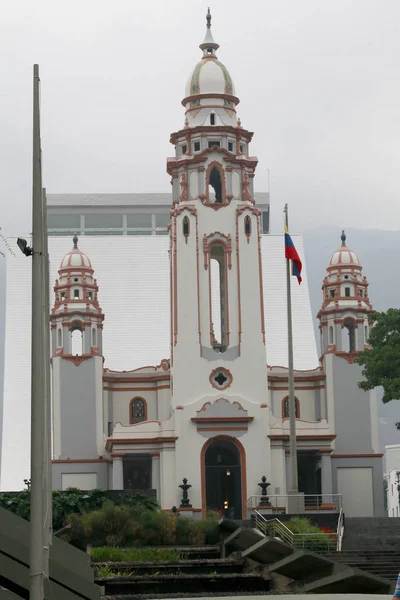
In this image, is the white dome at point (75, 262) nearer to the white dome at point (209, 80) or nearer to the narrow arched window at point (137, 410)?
the narrow arched window at point (137, 410)

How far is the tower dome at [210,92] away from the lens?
67562 mm

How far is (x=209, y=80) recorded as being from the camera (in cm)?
6794

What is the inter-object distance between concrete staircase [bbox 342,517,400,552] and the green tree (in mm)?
4776

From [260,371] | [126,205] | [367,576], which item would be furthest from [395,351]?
[126,205]

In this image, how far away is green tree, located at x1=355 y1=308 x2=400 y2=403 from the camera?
174 feet

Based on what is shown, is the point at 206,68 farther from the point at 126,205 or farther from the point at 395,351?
the point at 126,205

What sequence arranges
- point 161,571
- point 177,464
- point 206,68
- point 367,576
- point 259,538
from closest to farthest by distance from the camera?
1. point 367,576
2. point 161,571
3. point 259,538
4. point 177,464
5. point 206,68

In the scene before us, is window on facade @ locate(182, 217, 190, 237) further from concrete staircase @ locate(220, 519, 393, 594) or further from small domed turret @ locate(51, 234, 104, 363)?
concrete staircase @ locate(220, 519, 393, 594)

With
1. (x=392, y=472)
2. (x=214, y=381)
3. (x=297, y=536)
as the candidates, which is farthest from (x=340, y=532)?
(x=392, y=472)

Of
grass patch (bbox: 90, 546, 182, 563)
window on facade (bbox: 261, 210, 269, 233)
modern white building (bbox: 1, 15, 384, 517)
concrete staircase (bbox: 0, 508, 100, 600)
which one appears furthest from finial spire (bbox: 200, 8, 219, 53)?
window on facade (bbox: 261, 210, 269, 233)

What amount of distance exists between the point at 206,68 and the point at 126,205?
2077 inches

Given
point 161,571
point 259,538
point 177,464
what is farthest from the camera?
point 177,464

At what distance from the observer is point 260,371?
212ft

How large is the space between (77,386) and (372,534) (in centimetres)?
2045
